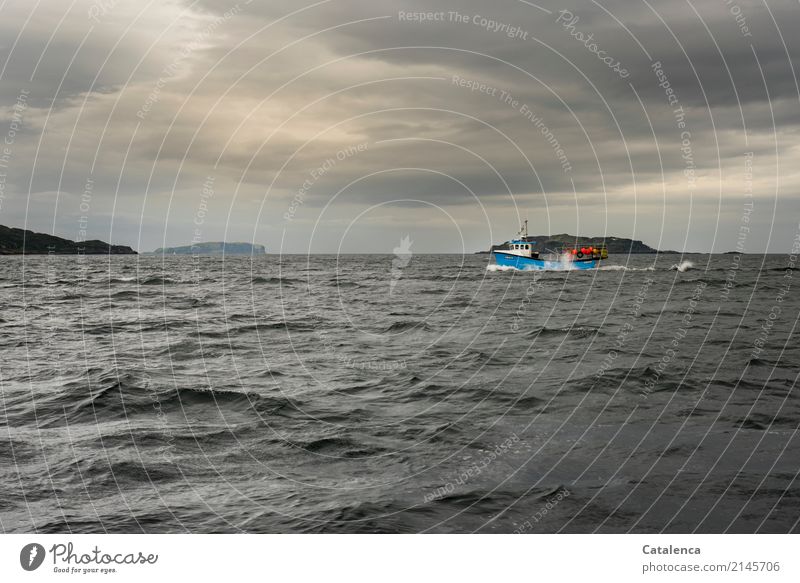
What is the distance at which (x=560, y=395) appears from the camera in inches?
739

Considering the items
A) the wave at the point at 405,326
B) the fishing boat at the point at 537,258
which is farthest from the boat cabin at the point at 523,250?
the wave at the point at 405,326

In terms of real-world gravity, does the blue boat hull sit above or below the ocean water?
above

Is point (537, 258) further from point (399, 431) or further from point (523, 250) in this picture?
point (399, 431)

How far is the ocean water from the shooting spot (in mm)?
10211

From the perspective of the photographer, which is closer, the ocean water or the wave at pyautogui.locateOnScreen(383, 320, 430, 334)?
the ocean water

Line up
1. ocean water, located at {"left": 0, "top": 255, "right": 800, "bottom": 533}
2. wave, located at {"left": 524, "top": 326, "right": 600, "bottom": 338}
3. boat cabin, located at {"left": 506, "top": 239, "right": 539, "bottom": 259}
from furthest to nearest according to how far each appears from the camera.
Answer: boat cabin, located at {"left": 506, "top": 239, "right": 539, "bottom": 259} < wave, located at {"left": 524, "top": 326, "right": 600, "bottom": 338} < ocean water, located at {"left": 0, "top": 255, "right": 800, "bottom": 533}

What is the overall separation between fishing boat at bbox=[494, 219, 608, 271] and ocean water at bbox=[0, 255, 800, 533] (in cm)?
7546

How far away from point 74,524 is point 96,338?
22.2 m

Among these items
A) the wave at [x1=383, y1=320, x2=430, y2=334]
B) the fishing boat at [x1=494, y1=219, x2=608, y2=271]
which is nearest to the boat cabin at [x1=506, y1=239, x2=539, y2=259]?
the fishing boat at [x1=494, y1=219, x2=608, y2=271]

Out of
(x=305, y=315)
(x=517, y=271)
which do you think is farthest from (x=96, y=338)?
(x=517, y=271)

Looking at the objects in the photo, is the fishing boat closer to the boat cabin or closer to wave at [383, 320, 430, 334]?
the boat cabin

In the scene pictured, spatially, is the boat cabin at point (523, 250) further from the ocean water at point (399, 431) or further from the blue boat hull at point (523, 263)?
the ocean water at point (399, 431)

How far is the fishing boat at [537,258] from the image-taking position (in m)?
108

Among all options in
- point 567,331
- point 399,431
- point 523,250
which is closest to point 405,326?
point 567,331
